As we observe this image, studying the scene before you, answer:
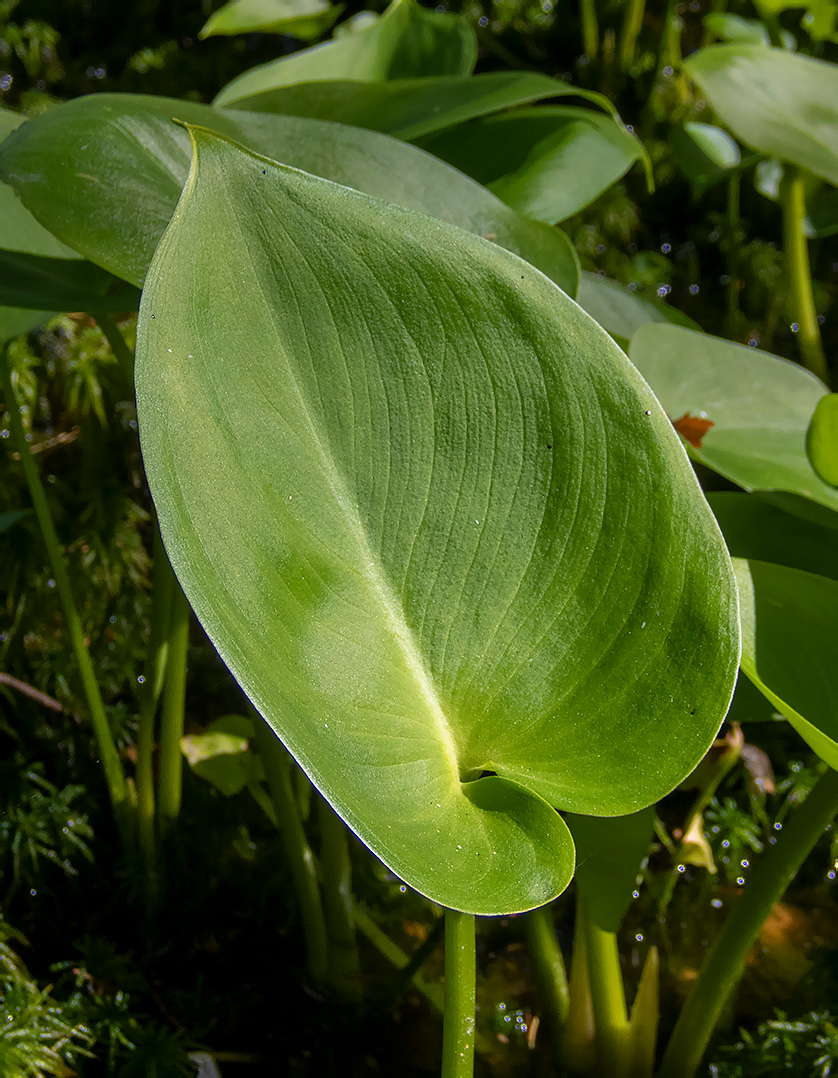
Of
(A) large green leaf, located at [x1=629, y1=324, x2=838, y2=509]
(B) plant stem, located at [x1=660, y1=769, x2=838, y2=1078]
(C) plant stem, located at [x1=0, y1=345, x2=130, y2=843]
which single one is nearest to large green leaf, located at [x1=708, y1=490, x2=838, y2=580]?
(A) large green leaf, located at [x1=629, y1=324, x2=838, y2=509]

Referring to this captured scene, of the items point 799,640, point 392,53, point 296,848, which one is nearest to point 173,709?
point 296,848

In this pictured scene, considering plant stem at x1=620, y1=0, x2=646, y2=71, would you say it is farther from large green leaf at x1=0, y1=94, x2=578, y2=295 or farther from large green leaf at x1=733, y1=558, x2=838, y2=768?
large green leaf at x1=733, y1=558, x2=838, y2=768

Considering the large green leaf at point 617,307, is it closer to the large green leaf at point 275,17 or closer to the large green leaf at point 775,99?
the large green leaf at point 775,99

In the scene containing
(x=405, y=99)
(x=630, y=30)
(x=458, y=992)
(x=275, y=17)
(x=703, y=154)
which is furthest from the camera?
(x=630, y=30)

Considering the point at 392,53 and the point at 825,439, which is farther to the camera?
the point at 392,53

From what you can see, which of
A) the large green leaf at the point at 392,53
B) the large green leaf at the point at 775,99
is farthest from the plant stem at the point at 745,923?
the large green leaf at the point at 392,53

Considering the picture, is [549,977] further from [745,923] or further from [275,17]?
[275,17]

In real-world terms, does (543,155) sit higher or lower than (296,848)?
higher

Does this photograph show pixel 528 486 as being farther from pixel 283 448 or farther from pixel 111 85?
pixel 111 85
